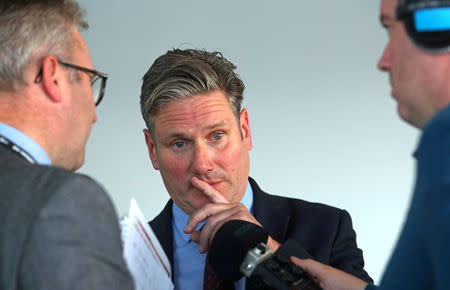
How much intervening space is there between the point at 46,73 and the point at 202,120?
2.84ft

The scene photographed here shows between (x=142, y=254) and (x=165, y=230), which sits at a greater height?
(x=142, y=254)

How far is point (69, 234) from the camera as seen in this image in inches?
32.5

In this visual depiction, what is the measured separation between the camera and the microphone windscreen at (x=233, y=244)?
4.37 feet

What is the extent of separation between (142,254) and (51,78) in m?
0.44

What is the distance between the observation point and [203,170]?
1.90m

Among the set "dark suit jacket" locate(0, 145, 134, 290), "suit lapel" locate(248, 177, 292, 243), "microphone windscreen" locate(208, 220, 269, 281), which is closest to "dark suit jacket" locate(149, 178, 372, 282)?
"suit lapel" locate(248, 177, 292, 243)

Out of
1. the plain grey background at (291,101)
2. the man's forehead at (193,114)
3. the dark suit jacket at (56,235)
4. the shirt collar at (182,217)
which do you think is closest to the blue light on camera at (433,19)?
the dark suit jacket at (56,235)

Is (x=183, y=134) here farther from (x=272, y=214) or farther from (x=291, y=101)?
(x=291, y=101)

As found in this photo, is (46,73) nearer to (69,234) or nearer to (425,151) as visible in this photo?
(69,234)

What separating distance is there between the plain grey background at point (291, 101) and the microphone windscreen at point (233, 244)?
2.57 metres

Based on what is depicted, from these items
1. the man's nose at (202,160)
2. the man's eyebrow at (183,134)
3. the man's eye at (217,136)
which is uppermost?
the man's eyebrow at (183,134)

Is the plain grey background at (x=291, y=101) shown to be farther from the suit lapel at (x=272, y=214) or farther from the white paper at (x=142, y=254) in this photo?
the white paper at (x=142, y=254)

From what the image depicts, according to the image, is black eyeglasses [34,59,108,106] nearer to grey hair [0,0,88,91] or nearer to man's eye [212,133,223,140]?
grey hair [0,0,88,91]

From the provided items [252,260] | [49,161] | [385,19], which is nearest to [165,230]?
[252,260]
